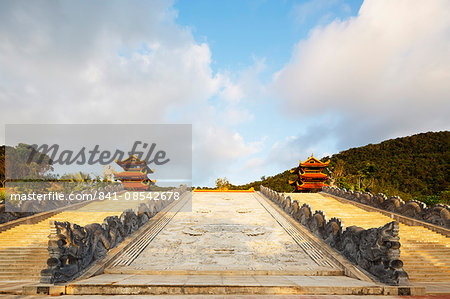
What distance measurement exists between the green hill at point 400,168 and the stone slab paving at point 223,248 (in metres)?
22.3

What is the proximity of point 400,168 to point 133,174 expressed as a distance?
42.9 m

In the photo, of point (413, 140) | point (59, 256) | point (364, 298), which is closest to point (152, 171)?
point (59, 256)

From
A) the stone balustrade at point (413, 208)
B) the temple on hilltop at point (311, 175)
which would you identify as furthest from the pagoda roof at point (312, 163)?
the stone balustrade at point (413, 208)

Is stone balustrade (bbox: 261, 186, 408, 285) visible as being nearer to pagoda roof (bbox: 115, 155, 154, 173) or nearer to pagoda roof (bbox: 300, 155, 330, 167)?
pagoda roof (bbox: 300, 155, 330, 167)

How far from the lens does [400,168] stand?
43969mm

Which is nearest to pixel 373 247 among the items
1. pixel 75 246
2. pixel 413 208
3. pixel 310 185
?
pixel 75 246

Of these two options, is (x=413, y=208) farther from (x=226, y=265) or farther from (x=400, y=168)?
(x=400, y=168)

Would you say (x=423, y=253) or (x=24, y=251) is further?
(x=423, y=253)

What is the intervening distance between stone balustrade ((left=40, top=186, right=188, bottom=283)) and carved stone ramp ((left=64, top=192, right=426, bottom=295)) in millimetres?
403

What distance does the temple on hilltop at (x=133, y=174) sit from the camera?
98.5 ft

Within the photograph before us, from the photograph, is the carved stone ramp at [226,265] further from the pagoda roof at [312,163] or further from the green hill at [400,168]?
the green hill at [400,168]

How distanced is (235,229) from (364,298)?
5.51 m

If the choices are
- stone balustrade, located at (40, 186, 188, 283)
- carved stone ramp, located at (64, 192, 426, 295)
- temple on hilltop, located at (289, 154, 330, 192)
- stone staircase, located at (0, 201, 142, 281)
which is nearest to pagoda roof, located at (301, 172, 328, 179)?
temple on hilltop, located at (289, 154, 330, 192)

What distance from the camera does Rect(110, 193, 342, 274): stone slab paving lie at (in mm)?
6609
